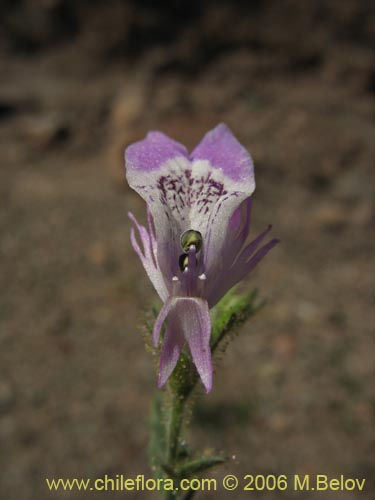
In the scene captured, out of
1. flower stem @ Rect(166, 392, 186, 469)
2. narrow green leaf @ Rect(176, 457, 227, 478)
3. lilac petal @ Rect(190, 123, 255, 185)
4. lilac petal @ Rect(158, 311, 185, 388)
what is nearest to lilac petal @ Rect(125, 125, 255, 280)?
lilac petal @ Rect(190, 123, 255, 185)

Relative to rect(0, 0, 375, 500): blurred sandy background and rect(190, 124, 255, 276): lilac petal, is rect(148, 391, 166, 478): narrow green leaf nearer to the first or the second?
rect(0, 0, 375, 500): blurred sandy background

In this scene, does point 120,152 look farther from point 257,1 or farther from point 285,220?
point 257,1

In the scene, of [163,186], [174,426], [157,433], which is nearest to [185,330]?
[163,186]

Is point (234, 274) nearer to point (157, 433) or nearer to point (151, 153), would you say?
point (151, 153)

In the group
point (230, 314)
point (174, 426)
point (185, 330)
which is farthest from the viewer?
point (174, 426)

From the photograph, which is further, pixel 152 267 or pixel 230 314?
pixel 230 314

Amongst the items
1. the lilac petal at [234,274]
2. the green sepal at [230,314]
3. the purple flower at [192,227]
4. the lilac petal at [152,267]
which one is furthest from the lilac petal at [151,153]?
the green sepal at [230,314]

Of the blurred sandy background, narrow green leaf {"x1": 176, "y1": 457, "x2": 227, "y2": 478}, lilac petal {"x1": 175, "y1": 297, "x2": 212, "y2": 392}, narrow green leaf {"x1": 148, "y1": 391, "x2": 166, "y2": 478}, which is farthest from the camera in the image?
the blurred sandy background
